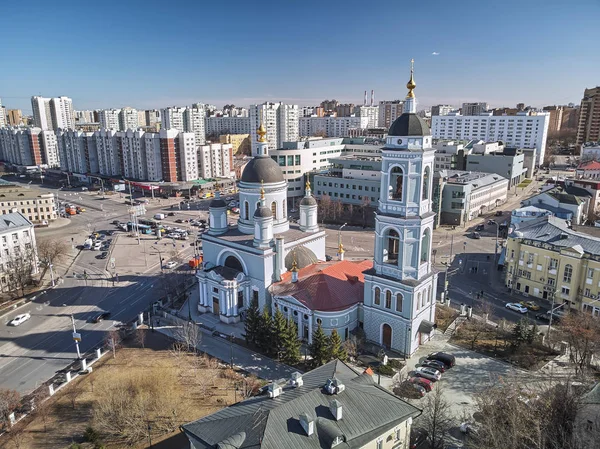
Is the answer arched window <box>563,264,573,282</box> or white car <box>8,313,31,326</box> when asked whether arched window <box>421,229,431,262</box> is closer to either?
arched window <box>563,264,573,282</box>

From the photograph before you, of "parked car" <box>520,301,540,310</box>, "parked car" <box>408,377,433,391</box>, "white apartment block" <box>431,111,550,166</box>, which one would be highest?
"white apartment block" <box>431,111,550,166</box>

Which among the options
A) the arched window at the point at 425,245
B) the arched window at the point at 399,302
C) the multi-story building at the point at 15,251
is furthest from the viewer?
the multi-story building at the point at 15,251

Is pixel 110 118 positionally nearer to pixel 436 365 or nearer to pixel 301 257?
pixel 301 257

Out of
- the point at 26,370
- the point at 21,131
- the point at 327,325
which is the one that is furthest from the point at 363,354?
the point at 21,131

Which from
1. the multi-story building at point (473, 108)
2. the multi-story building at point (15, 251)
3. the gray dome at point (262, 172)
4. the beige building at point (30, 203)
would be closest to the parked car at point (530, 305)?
the gray dome at point (262, 172)

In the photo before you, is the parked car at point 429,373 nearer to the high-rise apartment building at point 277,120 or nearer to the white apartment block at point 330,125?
the high-rise apartment building at point 277,120

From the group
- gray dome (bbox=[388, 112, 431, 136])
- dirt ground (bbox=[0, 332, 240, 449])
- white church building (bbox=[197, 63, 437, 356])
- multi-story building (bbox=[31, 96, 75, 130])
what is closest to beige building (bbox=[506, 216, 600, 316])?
white church building (bbox=[197, 63, 437, 356])
